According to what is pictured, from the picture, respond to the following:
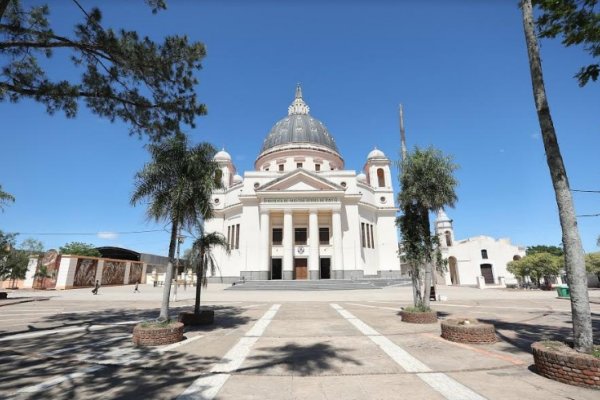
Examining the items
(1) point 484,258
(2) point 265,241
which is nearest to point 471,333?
(2) point 265,241

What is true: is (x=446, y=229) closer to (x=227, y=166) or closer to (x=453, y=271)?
(x=453, y=271)

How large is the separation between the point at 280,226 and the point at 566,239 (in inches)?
1467

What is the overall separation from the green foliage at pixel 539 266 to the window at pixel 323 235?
2192 cm

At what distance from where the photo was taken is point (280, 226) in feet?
139

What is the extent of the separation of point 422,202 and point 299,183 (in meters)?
29.1

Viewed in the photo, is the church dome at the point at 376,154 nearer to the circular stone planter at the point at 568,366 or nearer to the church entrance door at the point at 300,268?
the church entrance door at the point at 300,268

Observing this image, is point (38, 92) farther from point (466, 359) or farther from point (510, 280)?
point (510, 280)

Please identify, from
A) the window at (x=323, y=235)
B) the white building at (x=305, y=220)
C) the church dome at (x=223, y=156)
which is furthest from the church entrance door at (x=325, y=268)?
the church dome at (x=223, y=156)

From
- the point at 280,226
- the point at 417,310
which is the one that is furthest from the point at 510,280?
the point at 417,310

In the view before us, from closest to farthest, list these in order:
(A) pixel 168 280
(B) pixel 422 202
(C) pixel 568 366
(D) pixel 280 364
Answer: (C) pixel 568 366, (D) pixel 280 364, (A) pixel 168 280, (B) pixel 422 202

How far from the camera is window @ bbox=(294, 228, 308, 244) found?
42.3 meters

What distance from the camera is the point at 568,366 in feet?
17.4

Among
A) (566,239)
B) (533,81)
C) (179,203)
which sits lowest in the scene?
(566,239)

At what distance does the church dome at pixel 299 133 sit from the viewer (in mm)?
51625
